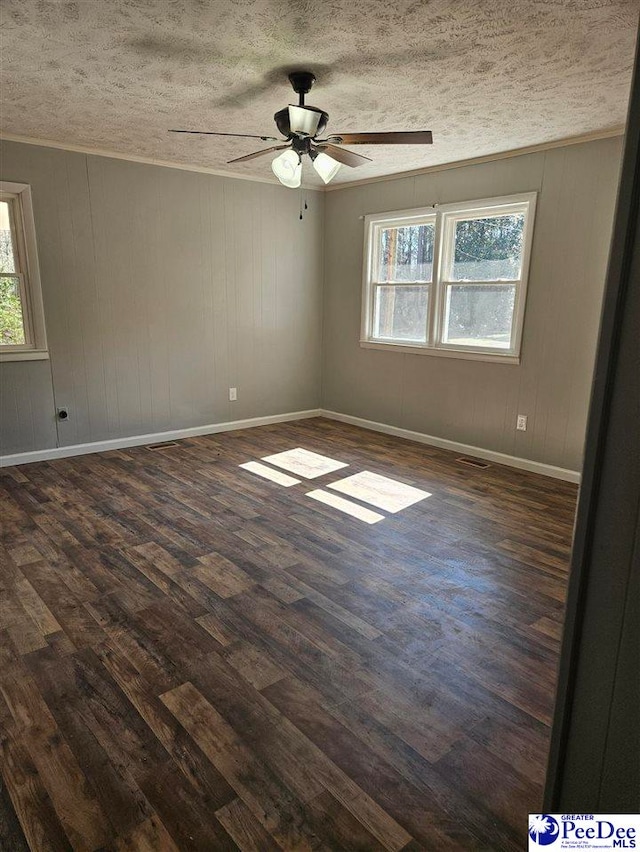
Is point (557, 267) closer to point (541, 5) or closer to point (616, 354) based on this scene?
point (541, 5)

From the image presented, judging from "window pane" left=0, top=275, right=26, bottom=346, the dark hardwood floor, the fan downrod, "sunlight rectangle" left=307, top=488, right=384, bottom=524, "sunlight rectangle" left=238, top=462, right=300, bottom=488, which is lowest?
the dark hardwood floor

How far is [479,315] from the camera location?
189 inches

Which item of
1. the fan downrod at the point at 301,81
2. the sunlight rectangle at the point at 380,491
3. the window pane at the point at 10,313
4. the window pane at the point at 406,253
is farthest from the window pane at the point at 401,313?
the window pane at the point at 10,313

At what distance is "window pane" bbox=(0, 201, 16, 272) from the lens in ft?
13.9

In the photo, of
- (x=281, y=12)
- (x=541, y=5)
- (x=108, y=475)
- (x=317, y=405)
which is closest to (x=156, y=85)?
(x=281, y=12)

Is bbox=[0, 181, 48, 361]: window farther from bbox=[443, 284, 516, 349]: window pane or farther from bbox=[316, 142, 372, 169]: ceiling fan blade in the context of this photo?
bbox=[443, 284, 516, 349]: window pane

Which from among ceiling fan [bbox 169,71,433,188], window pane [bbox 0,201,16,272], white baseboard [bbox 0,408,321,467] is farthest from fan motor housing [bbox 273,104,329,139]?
white baseboard [bbox 0,408,321,467]

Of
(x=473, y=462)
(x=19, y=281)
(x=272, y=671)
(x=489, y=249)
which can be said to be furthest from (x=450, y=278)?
(x=272, y=671)

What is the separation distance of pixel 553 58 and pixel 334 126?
5.30 ft

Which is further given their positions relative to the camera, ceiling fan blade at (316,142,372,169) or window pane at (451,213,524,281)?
window pane at (451,213,524,281)

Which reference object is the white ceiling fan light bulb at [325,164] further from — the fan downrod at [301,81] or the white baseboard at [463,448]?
the white baseboard at [463,448]

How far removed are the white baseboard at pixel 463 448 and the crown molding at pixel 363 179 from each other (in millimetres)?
2506

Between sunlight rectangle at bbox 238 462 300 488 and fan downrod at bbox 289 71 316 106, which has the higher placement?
fan downrod at bbox 289 71 316 106

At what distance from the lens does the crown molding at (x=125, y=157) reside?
13.6 ft
